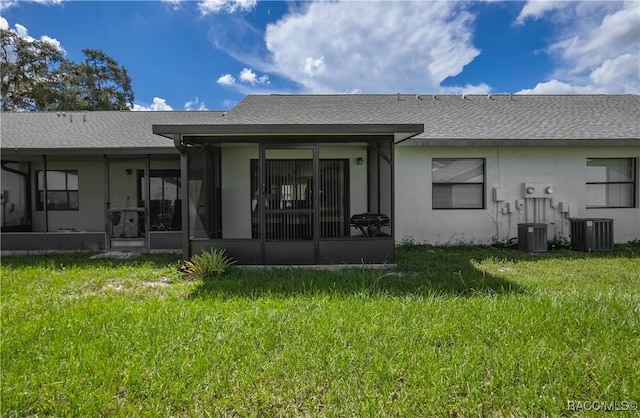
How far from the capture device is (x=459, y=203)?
8969 millimetres

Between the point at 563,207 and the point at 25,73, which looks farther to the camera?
the point at 25,73

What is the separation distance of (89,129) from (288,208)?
24.4 feet

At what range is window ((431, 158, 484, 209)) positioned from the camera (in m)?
8.94

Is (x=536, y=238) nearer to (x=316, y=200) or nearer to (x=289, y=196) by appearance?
(x=316, y=200)

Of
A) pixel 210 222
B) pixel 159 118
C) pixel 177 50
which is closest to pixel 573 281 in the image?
pixel 210 222

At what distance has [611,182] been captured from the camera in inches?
359

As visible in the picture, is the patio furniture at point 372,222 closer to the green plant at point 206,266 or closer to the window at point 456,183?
the window at point 456,183

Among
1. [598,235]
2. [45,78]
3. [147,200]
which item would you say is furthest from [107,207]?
[45,78]

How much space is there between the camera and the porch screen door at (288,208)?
654cm

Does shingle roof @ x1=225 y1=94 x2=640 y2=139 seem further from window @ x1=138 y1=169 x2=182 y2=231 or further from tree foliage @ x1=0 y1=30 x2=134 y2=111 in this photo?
tree foliage @ x1=0 y1=30 x2=134 y2=111

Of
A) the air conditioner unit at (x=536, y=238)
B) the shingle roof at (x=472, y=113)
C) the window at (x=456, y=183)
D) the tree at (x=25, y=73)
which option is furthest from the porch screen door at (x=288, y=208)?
the tree at (x=25, y=73)

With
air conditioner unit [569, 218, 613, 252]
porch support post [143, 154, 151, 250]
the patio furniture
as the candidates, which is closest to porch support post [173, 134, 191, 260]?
porch support post [143, 154, 151, 250]

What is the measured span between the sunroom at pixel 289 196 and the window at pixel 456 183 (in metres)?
1.58

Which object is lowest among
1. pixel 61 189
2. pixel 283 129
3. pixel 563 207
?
pixel 563 207
